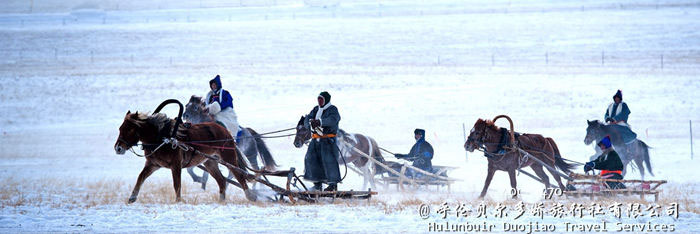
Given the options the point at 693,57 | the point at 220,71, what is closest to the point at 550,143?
the point at 220,71

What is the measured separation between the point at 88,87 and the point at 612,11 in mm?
54290

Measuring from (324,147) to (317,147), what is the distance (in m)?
0.14

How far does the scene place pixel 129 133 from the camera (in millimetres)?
12586

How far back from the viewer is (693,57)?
52.3 m

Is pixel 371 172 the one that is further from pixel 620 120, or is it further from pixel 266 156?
pixel 620 120

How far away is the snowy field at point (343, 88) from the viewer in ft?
38.7

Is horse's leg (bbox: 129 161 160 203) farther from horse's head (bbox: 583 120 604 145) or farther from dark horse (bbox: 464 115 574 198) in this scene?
horse's head (bbox: 583 120 604 145)

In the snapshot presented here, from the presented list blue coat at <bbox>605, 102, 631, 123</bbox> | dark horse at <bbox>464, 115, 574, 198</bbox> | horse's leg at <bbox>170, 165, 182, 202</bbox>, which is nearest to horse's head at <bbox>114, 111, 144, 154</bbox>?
horse's leg at <bbox>170, 165, 182, 202</bbox>

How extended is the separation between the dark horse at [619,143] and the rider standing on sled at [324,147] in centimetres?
610

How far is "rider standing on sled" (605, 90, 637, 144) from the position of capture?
18203 millimetres

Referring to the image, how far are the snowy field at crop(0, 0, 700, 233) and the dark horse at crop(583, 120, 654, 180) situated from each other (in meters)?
1.04

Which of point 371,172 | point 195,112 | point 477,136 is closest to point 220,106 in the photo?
point 195,112

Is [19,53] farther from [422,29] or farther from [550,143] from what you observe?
[550,143]

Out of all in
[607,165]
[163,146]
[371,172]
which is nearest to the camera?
[163,146]
